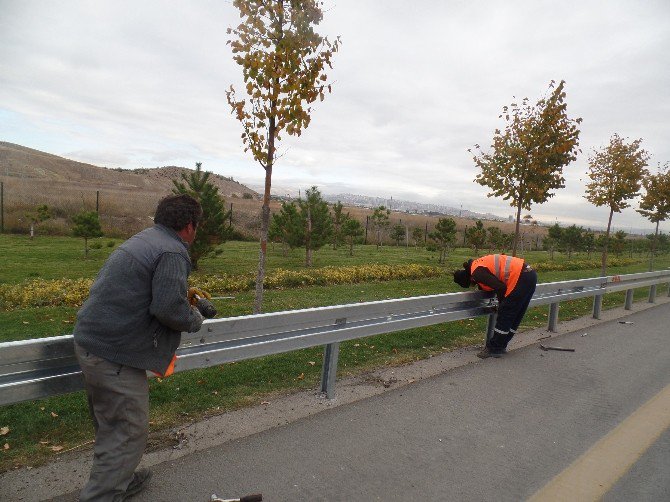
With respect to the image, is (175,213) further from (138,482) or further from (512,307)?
(512,307)

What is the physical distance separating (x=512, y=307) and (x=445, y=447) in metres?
2.89

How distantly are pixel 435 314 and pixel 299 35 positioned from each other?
425cm

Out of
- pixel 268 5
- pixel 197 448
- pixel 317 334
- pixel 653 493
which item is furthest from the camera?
pixel 268 5

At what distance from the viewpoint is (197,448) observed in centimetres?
345

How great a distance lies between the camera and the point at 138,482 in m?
2.91

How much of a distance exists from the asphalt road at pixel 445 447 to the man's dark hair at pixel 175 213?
1652 millimetres

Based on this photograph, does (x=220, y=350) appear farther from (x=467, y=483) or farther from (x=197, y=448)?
(x=467, y=483)

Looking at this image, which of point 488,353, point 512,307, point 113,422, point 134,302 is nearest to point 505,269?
point 512,307

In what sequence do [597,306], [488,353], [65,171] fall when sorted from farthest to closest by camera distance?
[65,171], [597,306], [488,353]

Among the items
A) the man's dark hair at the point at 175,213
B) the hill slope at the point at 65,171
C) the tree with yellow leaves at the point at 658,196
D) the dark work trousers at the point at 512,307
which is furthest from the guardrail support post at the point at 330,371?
the hill slope at the point at 65,171

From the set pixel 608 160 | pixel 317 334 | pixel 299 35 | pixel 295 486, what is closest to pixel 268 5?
pixel 299 35

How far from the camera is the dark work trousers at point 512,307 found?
6102 millimetres

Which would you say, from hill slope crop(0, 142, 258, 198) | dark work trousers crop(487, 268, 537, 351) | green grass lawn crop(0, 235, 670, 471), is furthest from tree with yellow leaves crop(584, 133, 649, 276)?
hill slope crop(0, 142, 258, 198)

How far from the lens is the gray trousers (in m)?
2.60
